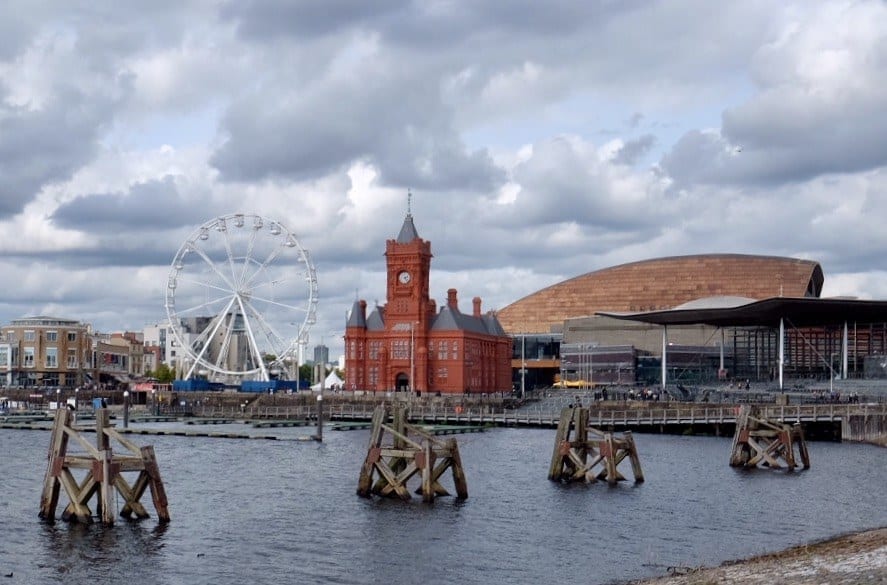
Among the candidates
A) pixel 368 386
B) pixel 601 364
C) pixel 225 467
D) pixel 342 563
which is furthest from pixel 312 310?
pixel 342 563

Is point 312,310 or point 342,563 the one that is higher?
point 312,310

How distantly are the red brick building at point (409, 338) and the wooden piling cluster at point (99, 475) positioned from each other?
312 ft

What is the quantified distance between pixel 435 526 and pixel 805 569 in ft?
54.6

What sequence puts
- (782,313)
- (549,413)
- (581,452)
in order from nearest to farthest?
(581,452) → (549,413) → (782,313)

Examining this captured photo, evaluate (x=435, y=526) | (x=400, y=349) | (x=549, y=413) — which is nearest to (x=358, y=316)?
(x=400, y=349)

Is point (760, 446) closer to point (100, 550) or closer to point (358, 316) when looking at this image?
point (100, 550)

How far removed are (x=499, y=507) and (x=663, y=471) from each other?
61.6 feet

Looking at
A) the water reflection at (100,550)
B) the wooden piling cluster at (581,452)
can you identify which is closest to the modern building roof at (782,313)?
the wooden piling cluster at (581,452)

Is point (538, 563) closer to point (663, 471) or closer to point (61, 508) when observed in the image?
point (61, 508)

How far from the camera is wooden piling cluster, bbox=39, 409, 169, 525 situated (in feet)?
134

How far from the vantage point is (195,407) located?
136875mm

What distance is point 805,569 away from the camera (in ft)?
103

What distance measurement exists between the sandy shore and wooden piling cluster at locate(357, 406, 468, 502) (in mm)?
15316

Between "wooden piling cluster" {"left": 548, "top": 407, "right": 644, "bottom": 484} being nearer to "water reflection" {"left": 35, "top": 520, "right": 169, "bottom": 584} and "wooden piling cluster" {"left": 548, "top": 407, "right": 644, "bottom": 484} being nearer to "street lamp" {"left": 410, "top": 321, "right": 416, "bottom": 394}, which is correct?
"water reflection" {"left": 35, "top": 520, "right": 169, "bottom": 584}
